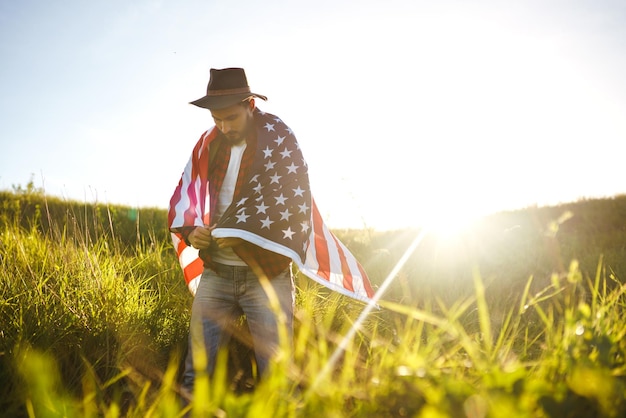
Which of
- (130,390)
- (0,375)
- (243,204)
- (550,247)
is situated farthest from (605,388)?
(550,247)

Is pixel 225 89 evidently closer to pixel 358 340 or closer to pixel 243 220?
pixel 243 220

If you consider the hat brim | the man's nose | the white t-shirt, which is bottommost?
the white t-shirt

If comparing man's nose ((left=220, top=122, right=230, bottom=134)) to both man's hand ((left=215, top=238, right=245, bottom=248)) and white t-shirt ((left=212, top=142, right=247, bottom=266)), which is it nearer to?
white t-shirt ((left=212, top=142, right=247, bottom=266))

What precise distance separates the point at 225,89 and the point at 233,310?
1589mm

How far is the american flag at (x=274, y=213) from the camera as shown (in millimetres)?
2660

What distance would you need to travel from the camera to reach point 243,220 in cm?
264

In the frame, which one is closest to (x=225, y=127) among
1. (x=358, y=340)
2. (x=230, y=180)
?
(x=230, y=180)

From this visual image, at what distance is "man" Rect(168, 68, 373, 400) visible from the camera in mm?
2621

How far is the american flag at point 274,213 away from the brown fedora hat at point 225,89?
0.98 feet

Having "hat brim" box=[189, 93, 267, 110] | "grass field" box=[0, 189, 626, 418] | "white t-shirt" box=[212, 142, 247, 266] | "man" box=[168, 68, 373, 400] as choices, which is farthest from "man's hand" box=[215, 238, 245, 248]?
"hat brim" box=[189, 93, 267, 110]

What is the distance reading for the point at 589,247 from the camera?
6.14 meters

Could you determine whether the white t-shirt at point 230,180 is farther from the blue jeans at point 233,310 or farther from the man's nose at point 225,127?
the blue jeans at point 233,310

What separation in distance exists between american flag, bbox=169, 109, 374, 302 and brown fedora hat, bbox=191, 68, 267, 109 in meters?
0.30

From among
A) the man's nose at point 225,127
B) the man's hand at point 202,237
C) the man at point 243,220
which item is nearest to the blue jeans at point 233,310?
the man at point 243,220
